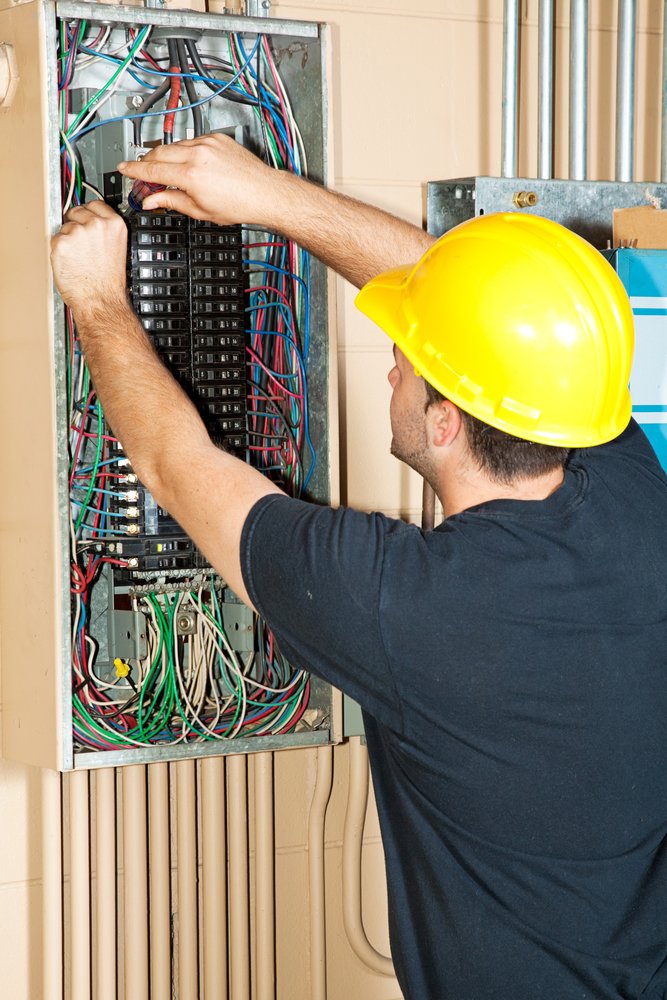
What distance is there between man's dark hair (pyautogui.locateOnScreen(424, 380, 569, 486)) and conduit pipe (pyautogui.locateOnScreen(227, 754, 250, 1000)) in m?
0.94

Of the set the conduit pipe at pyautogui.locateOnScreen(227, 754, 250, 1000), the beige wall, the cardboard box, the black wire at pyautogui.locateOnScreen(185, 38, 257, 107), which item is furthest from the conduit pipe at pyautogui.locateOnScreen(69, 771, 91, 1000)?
the cardboard box

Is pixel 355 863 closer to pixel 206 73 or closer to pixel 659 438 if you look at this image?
pixel 659 438

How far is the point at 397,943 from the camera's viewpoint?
1.53 meters

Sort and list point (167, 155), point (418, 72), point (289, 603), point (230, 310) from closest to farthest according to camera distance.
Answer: point (289, 603)
point (167, 155)
point (230, 310)
point (418, 72)

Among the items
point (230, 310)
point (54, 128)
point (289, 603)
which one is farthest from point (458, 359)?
point (54, 128)

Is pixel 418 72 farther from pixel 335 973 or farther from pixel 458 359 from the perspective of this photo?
pixel 335 973

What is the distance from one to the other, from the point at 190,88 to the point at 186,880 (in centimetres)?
130

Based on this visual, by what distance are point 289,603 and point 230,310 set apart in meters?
0.68

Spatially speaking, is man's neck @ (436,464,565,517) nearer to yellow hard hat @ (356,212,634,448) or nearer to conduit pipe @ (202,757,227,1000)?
yellow hard hat @ (356,212,634,448)

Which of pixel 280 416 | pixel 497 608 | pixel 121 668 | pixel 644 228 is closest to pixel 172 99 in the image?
pixel 280 416

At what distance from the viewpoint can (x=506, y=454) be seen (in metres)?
1.43

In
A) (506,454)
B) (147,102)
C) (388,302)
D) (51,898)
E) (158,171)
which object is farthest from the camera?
(51,898)

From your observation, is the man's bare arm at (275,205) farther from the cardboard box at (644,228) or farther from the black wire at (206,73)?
the cardboard box at (644,228)

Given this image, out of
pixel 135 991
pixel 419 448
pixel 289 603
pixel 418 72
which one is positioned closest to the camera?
pixel 289 603
